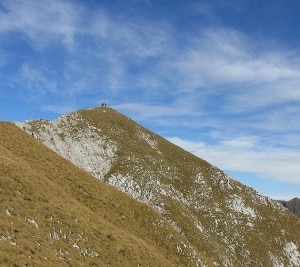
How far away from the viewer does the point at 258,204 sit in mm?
79750

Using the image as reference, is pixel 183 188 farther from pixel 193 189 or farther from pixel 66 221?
pixel 66 221

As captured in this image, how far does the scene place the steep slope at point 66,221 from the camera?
92.5 ft

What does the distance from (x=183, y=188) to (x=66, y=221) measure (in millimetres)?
43384

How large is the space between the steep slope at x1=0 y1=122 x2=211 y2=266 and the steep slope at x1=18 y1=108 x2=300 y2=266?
43.2ft

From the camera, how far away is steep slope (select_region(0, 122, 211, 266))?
92.5 ft

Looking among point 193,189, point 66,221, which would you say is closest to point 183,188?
point 193,189

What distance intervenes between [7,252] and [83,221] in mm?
10943

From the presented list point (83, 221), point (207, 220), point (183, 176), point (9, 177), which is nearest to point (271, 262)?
point (207, 220)

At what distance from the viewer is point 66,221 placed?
3328cm

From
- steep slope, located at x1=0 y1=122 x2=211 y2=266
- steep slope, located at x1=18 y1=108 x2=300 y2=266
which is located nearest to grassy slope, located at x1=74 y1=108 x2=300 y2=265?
steep slope, located at x1=18 y1=108 x2=300 y2=266

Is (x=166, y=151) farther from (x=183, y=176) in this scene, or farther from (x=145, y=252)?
(x=145, y=252)

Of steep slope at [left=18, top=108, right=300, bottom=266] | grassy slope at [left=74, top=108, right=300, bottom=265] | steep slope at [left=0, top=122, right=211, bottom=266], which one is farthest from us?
steep slope at [left=18, top=108, right=300, bottom=266]

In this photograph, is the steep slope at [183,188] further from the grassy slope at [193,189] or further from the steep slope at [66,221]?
the steep slope at [66,221]

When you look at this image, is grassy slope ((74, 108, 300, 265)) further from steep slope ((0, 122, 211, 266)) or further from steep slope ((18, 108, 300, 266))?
steep slope ((0, 122, 211, 266))
